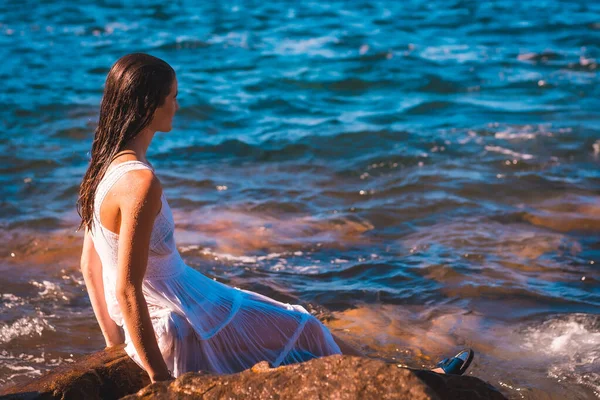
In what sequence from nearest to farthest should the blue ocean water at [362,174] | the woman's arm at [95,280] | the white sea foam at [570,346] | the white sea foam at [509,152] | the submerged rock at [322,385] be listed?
the submerged rock at [322,385]
the woman's arm at [95,280]
the white sea foam at [570,346]
the blue ocean water at [362,174]
the white sea foam at [509,152]

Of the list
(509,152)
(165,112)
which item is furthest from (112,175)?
(509,152)

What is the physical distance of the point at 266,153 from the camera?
8.60m

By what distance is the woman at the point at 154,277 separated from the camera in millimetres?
2834

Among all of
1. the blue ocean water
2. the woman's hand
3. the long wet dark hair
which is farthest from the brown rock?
the blue ocean water

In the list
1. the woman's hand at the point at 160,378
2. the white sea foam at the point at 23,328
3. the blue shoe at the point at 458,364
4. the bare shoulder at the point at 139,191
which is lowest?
the white sea foam at the point at 23,328

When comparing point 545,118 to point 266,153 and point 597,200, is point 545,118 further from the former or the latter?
point 266,153

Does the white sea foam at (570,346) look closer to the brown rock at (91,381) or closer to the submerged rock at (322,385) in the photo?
the submerged rock at (322,385)

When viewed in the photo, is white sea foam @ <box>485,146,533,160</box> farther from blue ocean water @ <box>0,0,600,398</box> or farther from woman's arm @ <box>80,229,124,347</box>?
woman's arm @ <box>80,229,124,347</box>

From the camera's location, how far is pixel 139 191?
111 inches

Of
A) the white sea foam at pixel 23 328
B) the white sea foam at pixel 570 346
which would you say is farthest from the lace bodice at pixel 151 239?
the white sea foam at pixel 570 346

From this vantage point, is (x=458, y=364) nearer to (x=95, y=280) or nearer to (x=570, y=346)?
(x=570, y=346)

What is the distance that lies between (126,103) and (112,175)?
0.28 metres

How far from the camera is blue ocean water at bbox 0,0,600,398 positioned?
15.8ft

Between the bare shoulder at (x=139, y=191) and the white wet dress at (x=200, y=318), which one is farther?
the white wet dress at (x=200, y=318)
